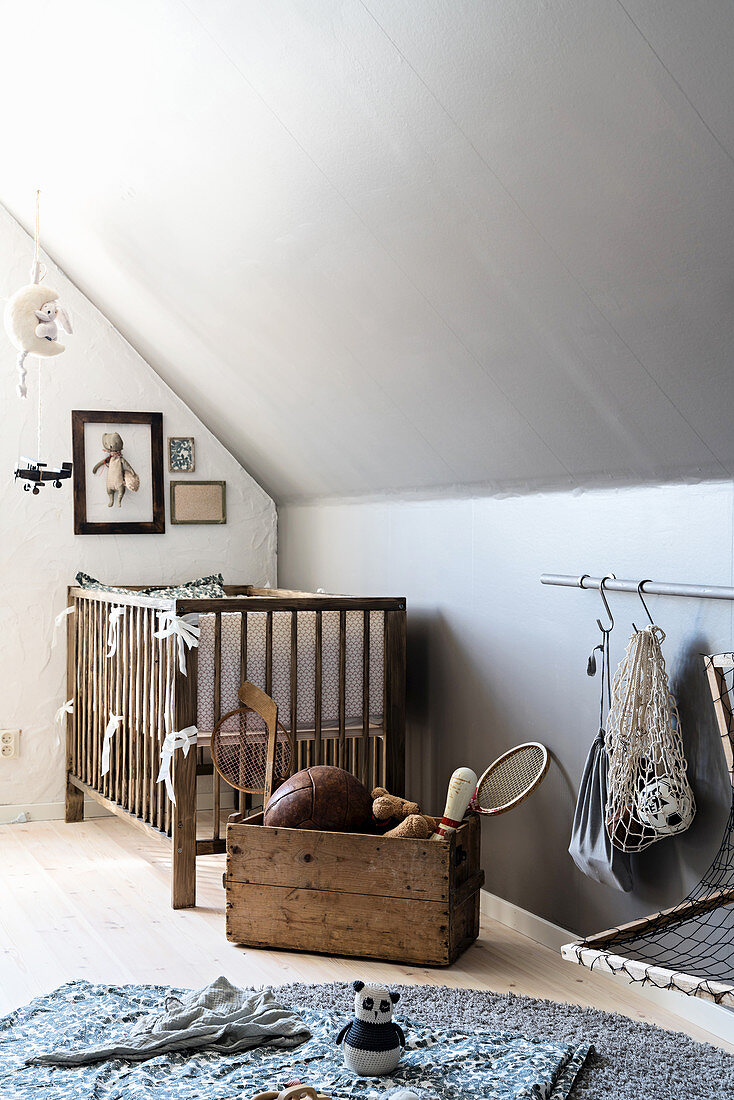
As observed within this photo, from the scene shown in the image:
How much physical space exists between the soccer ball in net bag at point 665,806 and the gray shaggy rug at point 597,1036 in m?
0.41

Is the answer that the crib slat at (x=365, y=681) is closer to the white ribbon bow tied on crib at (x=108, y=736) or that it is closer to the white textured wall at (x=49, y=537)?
the white ribbon bow tied on crib at (x=108, y=736)

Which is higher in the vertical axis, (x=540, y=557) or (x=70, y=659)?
(x=540, y=557)

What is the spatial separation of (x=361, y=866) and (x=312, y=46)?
182cm

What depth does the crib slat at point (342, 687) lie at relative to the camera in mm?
3291

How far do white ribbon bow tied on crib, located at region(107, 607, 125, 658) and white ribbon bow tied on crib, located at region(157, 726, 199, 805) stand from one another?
0.56 metres

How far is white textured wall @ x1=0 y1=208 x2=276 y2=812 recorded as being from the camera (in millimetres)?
4176

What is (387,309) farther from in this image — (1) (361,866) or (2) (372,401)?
(1) (361,866)

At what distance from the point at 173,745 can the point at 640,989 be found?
4.54 ft

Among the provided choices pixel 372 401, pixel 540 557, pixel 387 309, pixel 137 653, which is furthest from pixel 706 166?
pixel 137 653

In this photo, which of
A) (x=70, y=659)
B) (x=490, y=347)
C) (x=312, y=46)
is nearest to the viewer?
(x=312, y=46)

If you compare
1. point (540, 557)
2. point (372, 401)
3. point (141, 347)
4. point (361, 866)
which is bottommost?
point (361, 866)

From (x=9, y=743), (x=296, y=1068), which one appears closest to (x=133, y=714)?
(x=9, y=743)

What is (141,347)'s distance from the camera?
4289 millimetres

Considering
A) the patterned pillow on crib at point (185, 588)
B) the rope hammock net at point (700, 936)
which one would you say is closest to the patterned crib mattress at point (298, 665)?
the patterned pillow on crib at point (185, 588)
